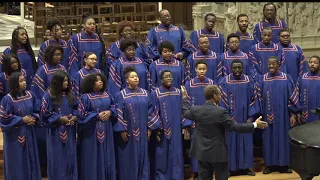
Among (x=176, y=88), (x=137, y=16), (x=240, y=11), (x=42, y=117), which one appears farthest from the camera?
(x=137, y=16)

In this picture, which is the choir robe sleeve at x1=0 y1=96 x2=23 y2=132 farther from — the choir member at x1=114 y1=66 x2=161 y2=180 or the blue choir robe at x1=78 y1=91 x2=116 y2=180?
the choir member at x1=114 y1=66 x2=161 y2=180

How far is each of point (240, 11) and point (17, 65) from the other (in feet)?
15.5

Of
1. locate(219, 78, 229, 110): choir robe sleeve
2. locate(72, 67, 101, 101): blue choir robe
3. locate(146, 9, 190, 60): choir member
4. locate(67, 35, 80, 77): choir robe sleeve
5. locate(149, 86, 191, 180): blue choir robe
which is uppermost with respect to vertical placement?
locate(146, 9, 190, 60): choir member

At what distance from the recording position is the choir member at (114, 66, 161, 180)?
6766mm

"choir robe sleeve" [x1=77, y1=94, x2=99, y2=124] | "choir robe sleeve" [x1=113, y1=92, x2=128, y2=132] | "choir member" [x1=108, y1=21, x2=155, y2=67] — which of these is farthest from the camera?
"choir member" [x1=108, y1=21, x2=155, y2=67]

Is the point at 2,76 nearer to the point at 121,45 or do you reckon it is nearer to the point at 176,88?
the point at 121,45

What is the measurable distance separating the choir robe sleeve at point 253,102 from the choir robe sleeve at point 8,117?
7.85 ft

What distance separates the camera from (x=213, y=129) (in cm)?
586

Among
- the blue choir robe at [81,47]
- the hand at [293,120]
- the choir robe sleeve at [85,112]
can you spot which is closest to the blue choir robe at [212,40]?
the blue choir robe at [81,47]

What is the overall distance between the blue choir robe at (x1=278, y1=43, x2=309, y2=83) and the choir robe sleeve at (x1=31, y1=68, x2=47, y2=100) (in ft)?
8.77

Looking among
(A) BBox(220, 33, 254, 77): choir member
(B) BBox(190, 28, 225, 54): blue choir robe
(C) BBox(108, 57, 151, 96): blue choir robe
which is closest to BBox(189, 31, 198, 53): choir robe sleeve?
(B) BBox(190, 28, 225, 54): blue choir robe

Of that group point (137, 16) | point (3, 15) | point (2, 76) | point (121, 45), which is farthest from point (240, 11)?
point (3, 15)

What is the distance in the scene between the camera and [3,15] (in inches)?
592

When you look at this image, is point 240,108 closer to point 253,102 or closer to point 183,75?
point 253,102
